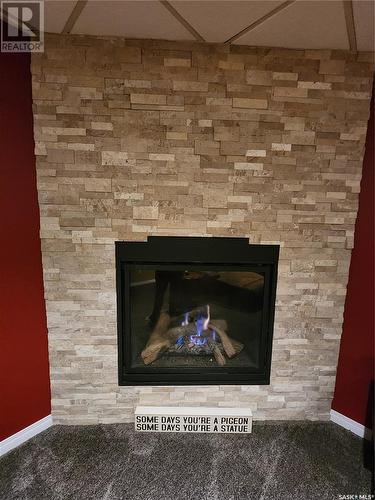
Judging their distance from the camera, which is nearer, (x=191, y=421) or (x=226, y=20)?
(x=226, y=20)

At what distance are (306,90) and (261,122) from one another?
10.9 inches

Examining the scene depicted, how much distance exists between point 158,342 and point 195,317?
11.1 inches

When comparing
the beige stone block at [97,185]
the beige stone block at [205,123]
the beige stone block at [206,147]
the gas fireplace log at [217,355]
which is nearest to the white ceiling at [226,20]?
the beige stone block at [205,123]

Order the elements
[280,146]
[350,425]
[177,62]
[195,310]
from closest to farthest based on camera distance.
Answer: [177,62] → [280,146] → [350,425] → [195,310]

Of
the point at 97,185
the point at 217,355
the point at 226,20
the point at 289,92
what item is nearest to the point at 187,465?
the point at 217,355

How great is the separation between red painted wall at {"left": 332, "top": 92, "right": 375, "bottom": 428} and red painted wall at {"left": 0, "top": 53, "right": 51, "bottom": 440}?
1.76 metres

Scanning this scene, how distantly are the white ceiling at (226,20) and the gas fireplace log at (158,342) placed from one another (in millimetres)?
1534

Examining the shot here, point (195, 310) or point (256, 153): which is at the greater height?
point (256, 153)

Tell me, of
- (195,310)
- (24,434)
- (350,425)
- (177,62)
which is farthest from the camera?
(195,310)

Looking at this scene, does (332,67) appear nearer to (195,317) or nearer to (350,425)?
(195,317)

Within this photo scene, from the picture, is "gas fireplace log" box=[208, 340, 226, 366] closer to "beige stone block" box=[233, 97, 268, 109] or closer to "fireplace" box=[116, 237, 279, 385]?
"fireplace" box=[116, 237, 279, 385]

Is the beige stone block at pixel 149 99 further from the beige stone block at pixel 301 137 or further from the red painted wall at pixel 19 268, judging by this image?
the beige stone block at pixel 301 137

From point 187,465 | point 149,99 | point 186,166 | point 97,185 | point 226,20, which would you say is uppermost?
point 226,20

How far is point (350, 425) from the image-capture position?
6.40 ft
